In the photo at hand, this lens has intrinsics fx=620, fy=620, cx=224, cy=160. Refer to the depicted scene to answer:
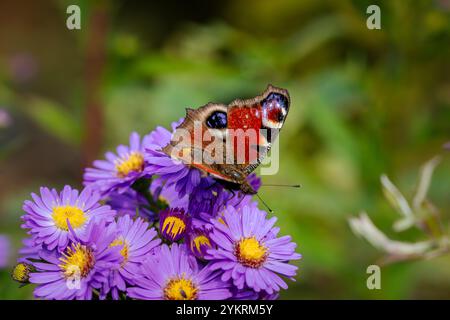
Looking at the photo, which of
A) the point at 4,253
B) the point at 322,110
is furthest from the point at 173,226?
the point at 322,110

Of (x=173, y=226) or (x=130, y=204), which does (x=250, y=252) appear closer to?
(x=173, y=226)

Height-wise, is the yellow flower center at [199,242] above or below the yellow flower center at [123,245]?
above

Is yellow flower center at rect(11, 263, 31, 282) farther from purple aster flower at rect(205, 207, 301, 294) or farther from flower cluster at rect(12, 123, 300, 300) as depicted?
purple aster flower at rect(205, 207, 301, 294)

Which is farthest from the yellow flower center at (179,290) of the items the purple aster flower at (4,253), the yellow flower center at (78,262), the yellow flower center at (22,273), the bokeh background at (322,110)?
the bokeh background at (322,110)

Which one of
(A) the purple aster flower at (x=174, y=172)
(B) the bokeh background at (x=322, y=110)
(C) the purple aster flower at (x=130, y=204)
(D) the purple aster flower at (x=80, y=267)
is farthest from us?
(B) the bokeh background at (x=322, y=110)

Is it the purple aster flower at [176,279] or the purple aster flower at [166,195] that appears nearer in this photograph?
the purple aster flower at [176,279]

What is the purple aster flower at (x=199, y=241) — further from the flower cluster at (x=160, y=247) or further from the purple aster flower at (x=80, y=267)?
the purple aster flower at (x=80, y=267)

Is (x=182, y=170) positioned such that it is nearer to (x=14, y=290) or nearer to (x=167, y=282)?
(x=167, y=282)
